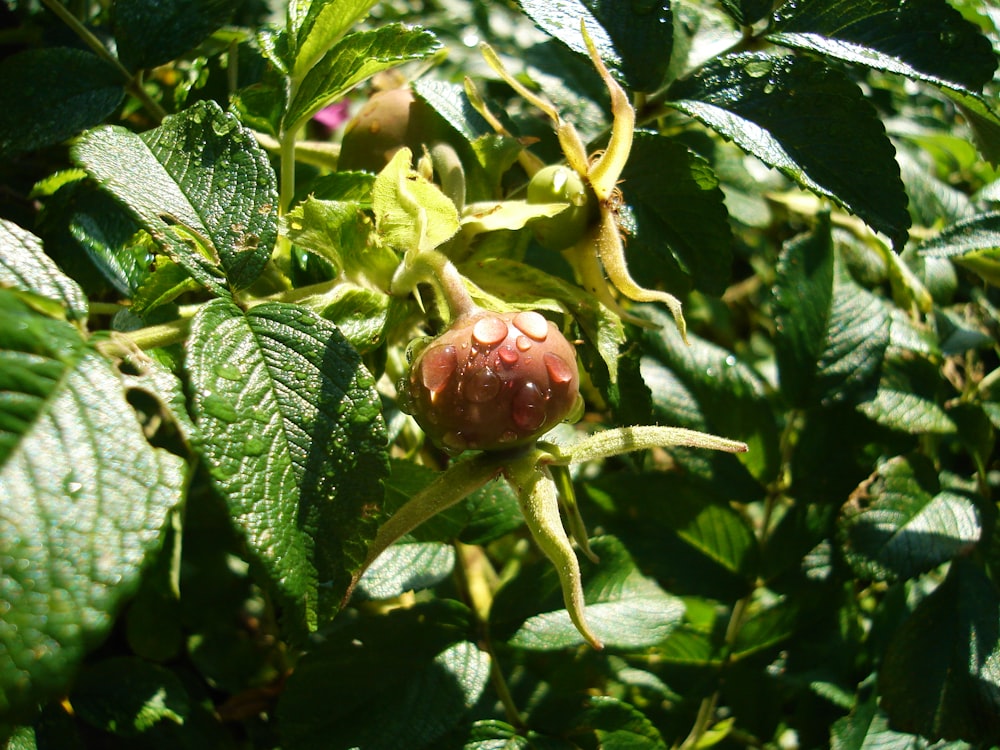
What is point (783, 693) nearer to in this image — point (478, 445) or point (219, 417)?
point (478, 445)

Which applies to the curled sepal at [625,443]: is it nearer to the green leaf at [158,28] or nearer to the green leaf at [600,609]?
the green leaf at [600,609]

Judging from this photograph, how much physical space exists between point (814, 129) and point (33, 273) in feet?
2.79

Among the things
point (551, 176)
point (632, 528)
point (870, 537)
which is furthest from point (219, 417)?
point (870, 537)

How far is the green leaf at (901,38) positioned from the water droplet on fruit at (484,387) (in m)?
0.63

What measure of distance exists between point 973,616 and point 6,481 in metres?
1.14

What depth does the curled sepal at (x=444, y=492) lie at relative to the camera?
0.81 metres

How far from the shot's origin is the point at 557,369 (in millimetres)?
786

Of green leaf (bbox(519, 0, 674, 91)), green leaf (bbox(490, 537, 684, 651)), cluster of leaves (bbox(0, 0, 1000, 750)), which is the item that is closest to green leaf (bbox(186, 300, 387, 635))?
cluster of leaves (bbox(0, 0, 1000, 750))

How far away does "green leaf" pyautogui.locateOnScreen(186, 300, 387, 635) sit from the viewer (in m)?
0.70

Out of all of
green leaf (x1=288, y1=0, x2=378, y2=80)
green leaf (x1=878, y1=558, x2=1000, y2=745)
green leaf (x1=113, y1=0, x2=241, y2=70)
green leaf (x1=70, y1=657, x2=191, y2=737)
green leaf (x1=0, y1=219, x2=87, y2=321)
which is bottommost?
green leaf (x1=70, y1=657, x2=191, y2=737)

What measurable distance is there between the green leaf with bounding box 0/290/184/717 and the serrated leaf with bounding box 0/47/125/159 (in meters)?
0.50

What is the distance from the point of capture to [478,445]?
794 millimetres

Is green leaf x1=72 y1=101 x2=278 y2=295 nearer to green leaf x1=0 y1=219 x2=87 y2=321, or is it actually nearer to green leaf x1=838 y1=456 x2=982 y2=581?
green leaf x1=0 y1=219 x2=87 y2=321

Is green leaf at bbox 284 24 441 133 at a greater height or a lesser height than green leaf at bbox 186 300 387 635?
greater
